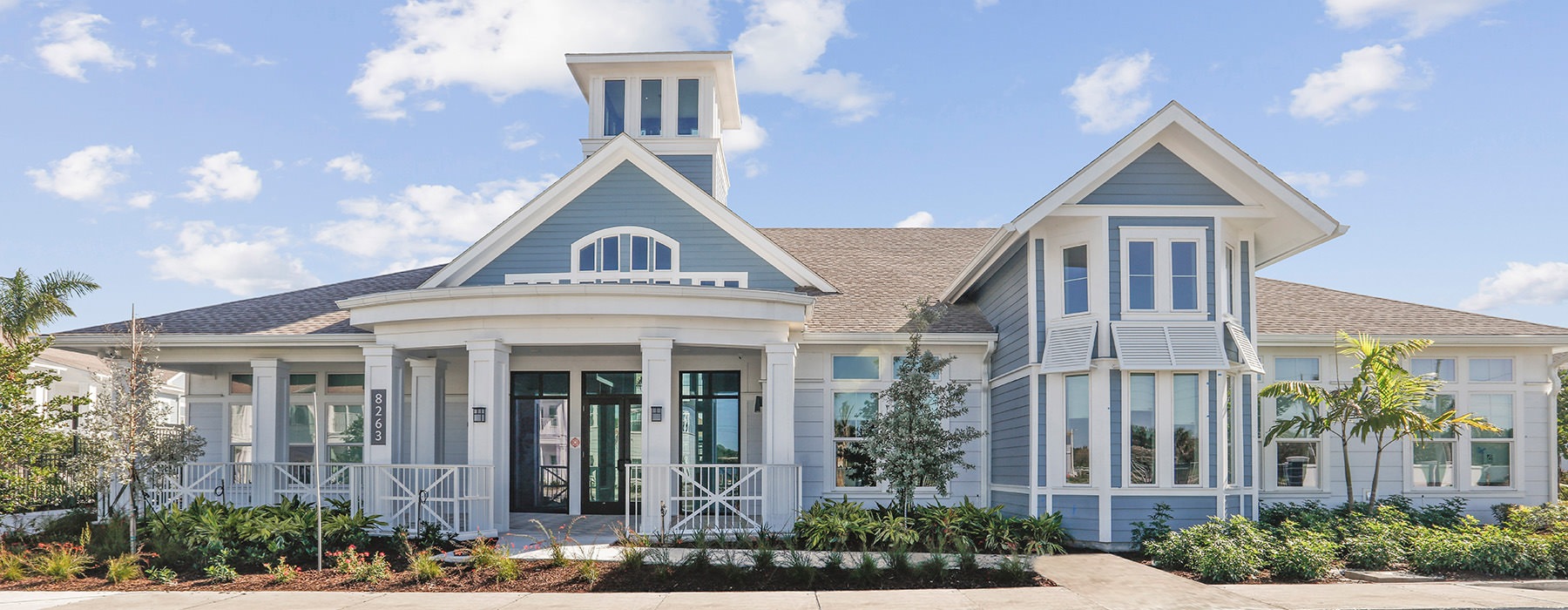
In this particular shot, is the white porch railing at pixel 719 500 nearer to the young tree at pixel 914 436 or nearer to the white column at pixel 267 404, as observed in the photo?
the young tree at pixel 914 436

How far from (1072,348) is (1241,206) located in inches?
114

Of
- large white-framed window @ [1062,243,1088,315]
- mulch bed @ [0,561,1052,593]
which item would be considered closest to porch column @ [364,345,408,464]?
mulch bed @ [0,561,1052,593]

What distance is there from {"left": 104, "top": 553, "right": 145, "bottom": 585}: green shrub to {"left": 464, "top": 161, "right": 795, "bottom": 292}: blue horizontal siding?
6.87 meters

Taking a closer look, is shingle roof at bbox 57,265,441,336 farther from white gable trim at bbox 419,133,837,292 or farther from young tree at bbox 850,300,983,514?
young tree at bbox 850,300,983,514

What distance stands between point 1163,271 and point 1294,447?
15.3ft

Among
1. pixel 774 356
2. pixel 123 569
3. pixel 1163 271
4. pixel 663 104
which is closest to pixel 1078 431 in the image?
pixel 1163 271

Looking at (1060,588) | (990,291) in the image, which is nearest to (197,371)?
(990,291)

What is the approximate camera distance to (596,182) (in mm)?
18375

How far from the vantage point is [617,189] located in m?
18.4

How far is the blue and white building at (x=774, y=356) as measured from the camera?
1452 cm

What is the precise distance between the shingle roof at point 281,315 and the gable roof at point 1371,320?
14.1 meters

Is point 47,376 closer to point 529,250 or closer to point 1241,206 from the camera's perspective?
point 529,250

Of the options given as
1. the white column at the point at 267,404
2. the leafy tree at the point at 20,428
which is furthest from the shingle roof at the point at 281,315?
the leafy tree at the point at 20,428

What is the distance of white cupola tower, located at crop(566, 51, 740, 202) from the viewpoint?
2095 cm
